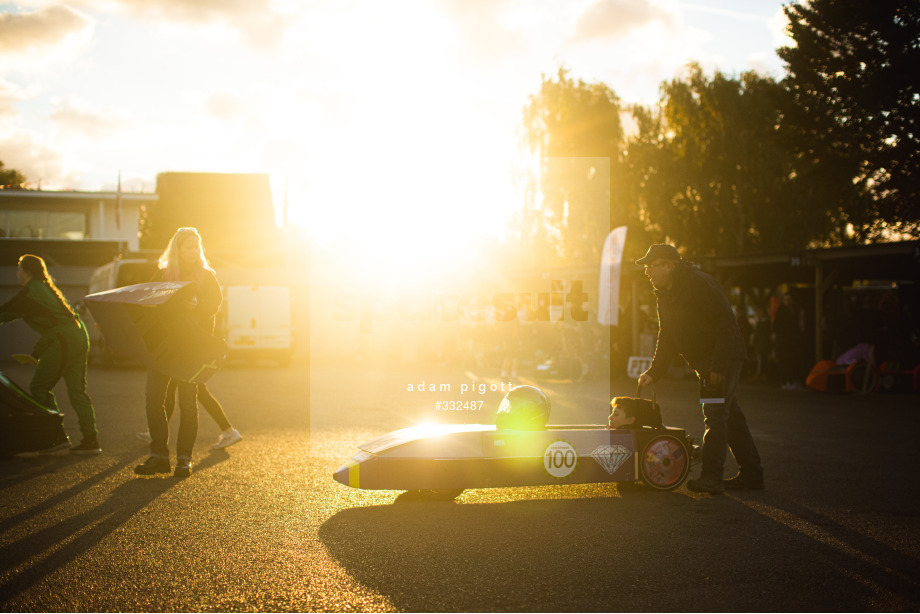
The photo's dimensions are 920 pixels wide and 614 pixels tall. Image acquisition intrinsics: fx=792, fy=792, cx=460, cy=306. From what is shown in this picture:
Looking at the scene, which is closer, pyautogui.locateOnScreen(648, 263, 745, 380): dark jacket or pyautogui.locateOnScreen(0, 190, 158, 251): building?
pyautogui.locateOnScreen(648, 263, 745, 380): dark jacket

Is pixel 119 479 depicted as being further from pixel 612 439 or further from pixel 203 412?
pixel 203 412

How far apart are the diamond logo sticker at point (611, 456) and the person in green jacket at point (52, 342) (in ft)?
16.1

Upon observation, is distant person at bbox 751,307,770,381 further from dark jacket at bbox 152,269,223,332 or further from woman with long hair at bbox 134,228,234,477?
woman with long hair at bbox 134,228,234,477

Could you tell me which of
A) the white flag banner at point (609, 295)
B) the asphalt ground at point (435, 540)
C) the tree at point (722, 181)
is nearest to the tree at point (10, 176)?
the tree at point (722, 181)

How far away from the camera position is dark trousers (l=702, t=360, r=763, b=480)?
620cm

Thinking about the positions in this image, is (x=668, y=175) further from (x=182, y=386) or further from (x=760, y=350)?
(x=182, y=386)

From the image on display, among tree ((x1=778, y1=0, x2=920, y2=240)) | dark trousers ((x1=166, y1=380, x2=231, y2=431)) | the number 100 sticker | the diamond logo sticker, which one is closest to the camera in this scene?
the number 100 sticker

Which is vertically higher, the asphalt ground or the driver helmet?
the driver helmet

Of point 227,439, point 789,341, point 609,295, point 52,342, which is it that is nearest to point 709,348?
point 227,439

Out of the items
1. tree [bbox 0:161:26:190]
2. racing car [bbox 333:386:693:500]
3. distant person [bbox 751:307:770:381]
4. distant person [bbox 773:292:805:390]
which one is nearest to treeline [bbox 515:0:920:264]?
distant person [bbox 751:307:770:381]

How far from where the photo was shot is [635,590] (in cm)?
382

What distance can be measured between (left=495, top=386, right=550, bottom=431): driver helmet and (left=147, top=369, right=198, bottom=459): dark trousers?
2.59 metres

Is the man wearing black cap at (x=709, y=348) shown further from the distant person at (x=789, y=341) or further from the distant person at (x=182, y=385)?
the distant person at (x=789, y=341)

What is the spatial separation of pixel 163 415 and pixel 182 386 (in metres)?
0.28
